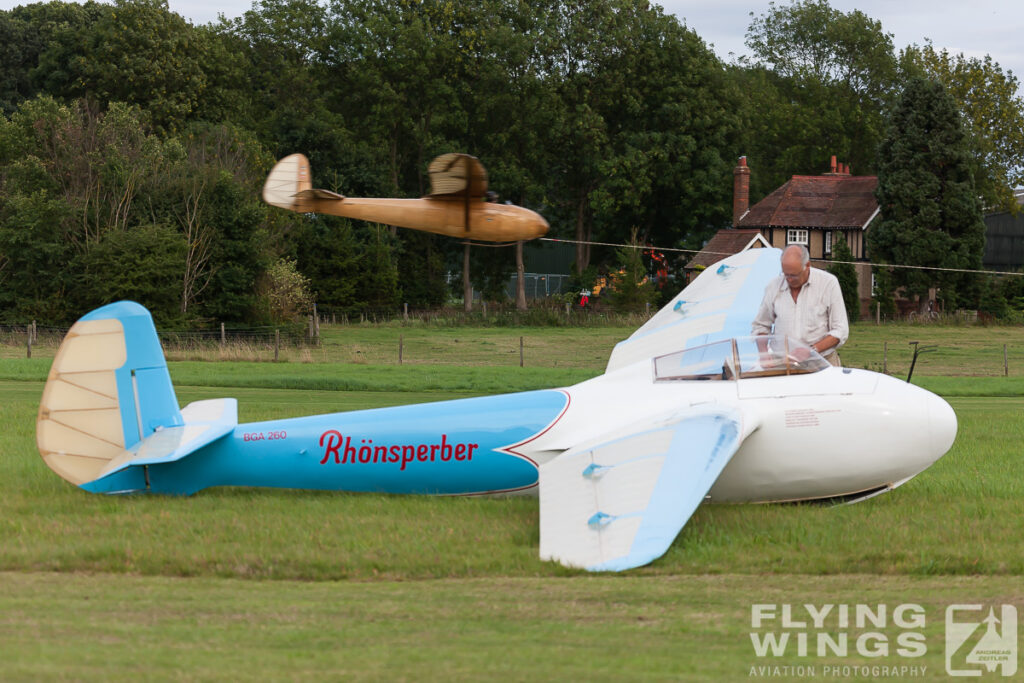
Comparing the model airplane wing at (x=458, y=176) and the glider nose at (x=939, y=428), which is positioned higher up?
the model airplane wing at (x=458, y=176)

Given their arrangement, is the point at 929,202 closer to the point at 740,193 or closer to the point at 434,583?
the point at 740,193

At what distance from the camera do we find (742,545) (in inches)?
325

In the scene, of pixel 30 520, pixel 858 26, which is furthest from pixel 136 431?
pixel 858 26

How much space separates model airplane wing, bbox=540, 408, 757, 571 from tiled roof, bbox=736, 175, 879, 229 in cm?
6000

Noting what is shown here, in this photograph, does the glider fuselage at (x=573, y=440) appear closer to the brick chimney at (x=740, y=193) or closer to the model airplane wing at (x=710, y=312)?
the model airplane wing at (x=710, y=312)

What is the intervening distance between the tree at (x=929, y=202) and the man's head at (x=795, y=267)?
160 ft

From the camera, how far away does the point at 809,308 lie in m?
10.7

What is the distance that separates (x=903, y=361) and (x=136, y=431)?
32.7 m

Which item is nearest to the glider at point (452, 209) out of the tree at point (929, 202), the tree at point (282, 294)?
the tree at point (282, 294)

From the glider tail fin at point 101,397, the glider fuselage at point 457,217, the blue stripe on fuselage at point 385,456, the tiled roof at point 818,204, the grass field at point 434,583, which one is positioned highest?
the tiled roof at point 818,204

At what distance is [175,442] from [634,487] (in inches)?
173

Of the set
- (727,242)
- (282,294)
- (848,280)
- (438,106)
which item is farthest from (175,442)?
(727,242)

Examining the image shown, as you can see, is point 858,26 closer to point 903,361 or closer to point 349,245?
point 349,245

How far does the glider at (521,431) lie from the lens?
955 centimetres
